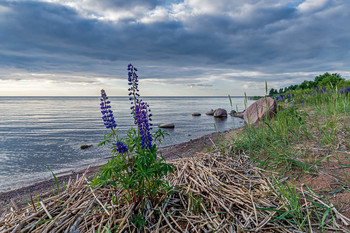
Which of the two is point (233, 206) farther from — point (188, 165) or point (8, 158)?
point (8, 158)

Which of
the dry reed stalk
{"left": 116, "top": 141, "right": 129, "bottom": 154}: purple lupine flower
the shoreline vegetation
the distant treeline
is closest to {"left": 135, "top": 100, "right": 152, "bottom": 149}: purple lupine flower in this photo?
{"left": 116, "top": 141, "right": 129, "bottom": 154}: purple lupine flower

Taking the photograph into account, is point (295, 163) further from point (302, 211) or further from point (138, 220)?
point (138, 220)

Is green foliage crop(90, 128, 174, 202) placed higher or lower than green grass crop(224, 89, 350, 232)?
higher

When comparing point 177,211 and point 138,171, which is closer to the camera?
point 138,171

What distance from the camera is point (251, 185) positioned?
9.30ft

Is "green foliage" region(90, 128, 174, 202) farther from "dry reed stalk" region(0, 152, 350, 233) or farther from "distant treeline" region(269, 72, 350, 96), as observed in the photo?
"distant treeline" region(269, 72, 350, 96)

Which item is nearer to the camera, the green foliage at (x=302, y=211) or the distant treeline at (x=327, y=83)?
the green foliage at (x=302, y=211)

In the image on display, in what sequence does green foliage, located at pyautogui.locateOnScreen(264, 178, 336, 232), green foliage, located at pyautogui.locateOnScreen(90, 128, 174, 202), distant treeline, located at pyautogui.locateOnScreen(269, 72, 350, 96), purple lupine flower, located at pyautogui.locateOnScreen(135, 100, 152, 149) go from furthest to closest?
1. distant treeline, located at pyautogui.locateOnScreen(269, 72, 350, 96)
2. purple lupine flower, located at pyautogui.locateOnScreen(135, 100, 152, 149)
3. green foliage, located at pyautogui.locateOnScreen(264, 178, 336, 232)
4. green foliage, located at pyautogui.locateOnScreen(90, 128, 174, 202)

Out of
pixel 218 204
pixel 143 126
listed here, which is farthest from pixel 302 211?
pixel 143 126

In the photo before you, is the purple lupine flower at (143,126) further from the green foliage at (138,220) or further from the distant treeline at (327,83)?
the distant treeline at (327,83)

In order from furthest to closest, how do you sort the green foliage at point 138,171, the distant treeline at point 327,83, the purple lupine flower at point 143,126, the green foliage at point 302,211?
the distant treeline at point 327,83 → the purple lupine flower at point 143,126 → the green foliage at point 302,211 → the green foliage at point 138,171

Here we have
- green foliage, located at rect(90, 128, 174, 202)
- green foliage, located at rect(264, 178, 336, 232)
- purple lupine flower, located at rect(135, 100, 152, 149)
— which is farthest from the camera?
purple lupine flower, located at rect(135, 100, 152, 149)

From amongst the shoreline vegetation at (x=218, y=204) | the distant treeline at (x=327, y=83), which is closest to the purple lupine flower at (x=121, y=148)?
the shoreline vegetation at (x=218, y=204)

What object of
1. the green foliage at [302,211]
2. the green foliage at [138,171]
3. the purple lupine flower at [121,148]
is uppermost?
the purple lupine flower at [121,148]
